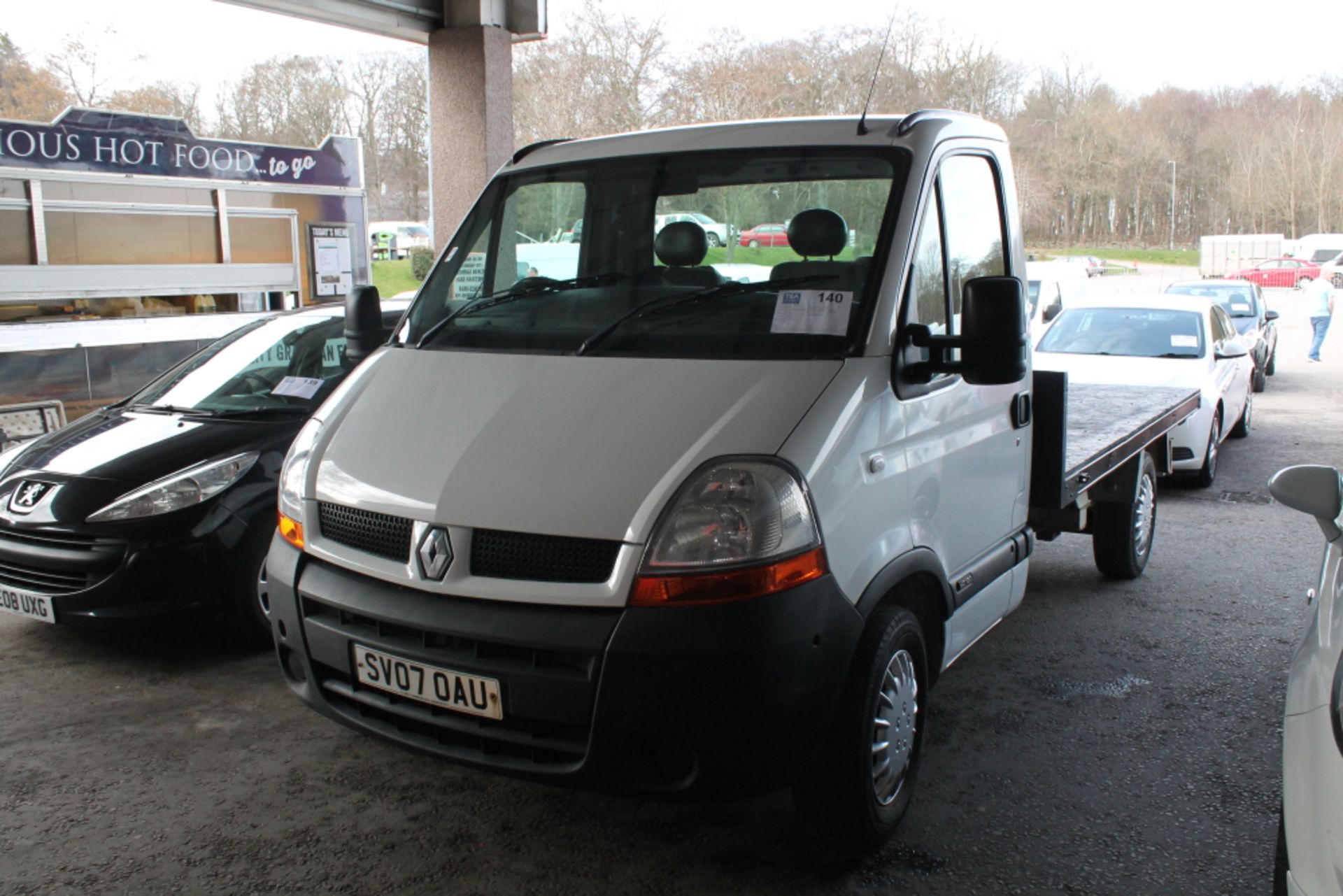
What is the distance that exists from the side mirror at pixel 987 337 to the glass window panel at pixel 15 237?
30.8ft

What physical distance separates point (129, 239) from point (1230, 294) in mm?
15041

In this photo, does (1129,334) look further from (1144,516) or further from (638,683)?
(638,683)

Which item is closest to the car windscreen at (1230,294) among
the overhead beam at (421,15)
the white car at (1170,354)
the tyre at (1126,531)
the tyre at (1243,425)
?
the tyre at (1243,425)

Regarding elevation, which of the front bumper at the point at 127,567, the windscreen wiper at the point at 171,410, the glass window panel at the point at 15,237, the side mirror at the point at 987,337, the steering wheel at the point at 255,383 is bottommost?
the front bumper at the point at 127,567

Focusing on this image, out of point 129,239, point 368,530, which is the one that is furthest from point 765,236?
point 129,239

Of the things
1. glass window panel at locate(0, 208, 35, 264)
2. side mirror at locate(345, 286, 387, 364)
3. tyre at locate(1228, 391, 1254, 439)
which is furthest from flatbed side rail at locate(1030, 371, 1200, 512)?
glass window panel at locate(0, 208, 35, 264)

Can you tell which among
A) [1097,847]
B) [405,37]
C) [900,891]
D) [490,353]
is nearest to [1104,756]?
[1097,847]

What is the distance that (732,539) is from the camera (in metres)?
2.57

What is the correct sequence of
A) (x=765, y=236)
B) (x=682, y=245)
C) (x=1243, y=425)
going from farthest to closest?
(x=1243, y=425) → (x=682, y=245) → (x=765, y=236)

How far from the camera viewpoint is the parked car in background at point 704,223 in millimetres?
3506

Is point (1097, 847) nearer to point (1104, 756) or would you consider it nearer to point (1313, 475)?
point (1104, 756)

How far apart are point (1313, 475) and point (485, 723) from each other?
2.14 meters

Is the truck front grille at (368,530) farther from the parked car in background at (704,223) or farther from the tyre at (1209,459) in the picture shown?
the tyre at (1209,459)

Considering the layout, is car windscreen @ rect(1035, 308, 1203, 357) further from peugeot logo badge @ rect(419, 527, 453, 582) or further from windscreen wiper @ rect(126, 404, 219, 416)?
peugeot logo badge @ rect(419, 527, 453, 582)
